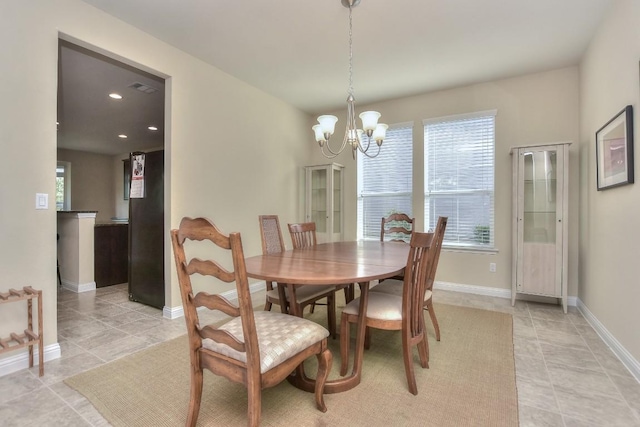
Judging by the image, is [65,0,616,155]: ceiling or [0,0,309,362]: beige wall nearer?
[0,0,309,362]: beige wall

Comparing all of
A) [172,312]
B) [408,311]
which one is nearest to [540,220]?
[408,311]

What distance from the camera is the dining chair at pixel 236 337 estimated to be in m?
1.20

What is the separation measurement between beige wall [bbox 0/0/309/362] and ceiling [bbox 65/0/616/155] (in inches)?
9.4

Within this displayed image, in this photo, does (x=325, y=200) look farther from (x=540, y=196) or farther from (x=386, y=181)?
(x=540, y=196)

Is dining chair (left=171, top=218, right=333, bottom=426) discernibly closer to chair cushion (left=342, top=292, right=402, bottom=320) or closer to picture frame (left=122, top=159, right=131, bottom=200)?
chair cushion (left=342, top=292, right=402, bottom=320)

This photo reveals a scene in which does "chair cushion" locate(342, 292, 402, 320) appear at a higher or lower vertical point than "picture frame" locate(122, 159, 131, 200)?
lower

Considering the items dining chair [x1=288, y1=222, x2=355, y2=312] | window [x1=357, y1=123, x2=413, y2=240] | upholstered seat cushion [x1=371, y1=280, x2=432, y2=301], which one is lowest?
upholstered seat cushion [x1=371, y1=280, x2=432, y2=301]

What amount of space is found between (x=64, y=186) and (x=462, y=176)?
26.5 ft

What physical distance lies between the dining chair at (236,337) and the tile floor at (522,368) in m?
0.74

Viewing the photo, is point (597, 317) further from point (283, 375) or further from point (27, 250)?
point (27, 250)

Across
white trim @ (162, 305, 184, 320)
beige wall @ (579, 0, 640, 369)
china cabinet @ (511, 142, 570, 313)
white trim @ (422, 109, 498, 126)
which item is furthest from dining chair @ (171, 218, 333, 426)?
white trim @ (422, 109, 498, 126)

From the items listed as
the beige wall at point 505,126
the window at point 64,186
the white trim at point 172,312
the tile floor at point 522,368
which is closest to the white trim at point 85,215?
the tile floor at point 522,368

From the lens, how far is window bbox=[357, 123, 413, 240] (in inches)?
173

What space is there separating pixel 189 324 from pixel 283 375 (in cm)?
49
